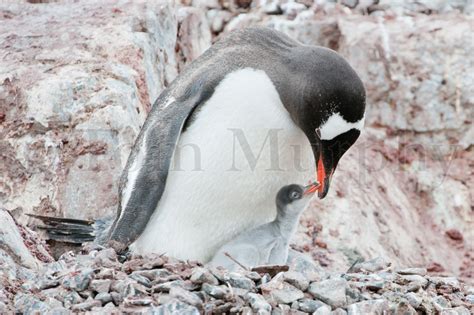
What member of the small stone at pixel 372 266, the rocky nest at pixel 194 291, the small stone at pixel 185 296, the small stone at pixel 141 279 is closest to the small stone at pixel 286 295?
the rocky nest at pixel 194 291

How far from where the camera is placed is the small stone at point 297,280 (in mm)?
3734

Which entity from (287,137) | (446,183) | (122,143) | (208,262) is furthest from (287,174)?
(446,183)

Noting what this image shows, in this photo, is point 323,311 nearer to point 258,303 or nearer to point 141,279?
point 258,303

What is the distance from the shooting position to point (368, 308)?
3.68 metres

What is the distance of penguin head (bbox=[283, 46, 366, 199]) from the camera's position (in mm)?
4496

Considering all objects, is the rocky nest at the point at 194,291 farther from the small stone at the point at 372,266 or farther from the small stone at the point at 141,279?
the small stone at the point at 372,266

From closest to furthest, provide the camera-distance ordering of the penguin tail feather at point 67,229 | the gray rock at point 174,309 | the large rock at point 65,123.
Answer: the gray rock at point 174,309
the penguin tail feather at point 67,229
the large rock at point 65,123

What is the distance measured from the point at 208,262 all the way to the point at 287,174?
57 cm

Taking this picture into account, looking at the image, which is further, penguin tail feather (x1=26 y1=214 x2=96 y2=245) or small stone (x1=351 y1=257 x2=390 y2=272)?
penguin tail feather (x1=26 y1=214 x2=96 y2=245)

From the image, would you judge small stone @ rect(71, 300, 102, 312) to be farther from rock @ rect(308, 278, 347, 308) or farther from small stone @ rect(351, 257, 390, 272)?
small stone @ rect(351, 257, 390, 272)

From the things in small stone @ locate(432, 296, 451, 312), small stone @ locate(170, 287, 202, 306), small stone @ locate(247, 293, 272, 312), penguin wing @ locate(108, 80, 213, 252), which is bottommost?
small stone @ locate(432, 296, 451, 312)

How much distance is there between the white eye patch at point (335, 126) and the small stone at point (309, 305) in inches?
41.6

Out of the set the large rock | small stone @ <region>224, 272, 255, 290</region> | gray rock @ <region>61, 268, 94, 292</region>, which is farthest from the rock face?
small stone @ <region>224, 272, 255, 290</region>

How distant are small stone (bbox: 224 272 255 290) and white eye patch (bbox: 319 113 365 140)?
105 cm
